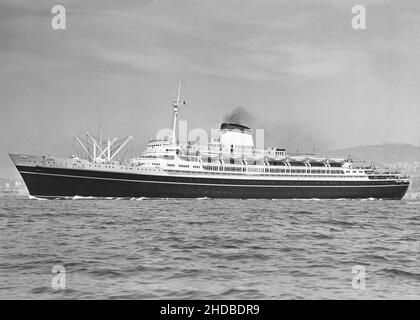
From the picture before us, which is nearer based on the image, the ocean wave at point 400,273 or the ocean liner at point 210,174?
the ocean wave at point 400,273

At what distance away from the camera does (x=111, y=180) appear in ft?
168

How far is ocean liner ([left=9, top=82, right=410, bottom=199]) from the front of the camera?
5081cm

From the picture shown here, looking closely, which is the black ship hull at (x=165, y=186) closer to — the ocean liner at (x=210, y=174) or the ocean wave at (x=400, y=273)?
the ocean liner at (x=210, y=174)

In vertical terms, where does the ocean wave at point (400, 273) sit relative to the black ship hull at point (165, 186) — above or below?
below

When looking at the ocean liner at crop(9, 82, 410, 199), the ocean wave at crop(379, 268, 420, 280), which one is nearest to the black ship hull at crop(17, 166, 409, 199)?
the ocean liner at crop(9, 82, 410, 199)

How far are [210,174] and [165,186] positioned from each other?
770 cm

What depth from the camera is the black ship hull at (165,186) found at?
1991 inches

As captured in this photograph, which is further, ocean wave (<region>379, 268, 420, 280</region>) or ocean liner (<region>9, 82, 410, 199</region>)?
ocean liner (<region>9, 82, 410, 199</region>)

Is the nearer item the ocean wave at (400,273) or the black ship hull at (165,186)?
the ocean wave at (400,273)

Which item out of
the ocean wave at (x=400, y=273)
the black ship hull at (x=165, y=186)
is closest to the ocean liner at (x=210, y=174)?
the black ship hull at (x=165, y=186)

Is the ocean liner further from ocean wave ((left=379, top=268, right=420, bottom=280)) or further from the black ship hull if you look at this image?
ocean wave ((left=379, top=268, right=420, bottom=280))

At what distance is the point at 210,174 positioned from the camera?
59.7 metres
